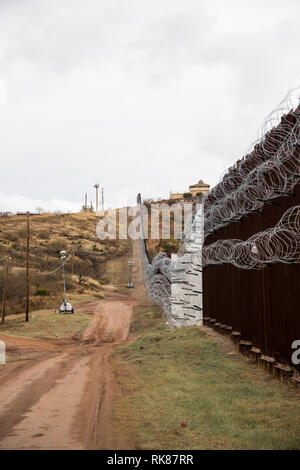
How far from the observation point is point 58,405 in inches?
332

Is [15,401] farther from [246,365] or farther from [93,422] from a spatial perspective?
[246,365]

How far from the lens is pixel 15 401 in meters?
9.05

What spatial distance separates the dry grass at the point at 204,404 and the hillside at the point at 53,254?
90.4ft

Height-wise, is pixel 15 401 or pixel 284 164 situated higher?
pixel 284 164

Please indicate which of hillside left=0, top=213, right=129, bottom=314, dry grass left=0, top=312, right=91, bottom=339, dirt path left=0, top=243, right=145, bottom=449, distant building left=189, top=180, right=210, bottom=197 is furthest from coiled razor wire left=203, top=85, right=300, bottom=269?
distant building left=189, top=180, right=210, bottom=197

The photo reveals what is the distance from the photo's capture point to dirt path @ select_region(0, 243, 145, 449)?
6.08 meters

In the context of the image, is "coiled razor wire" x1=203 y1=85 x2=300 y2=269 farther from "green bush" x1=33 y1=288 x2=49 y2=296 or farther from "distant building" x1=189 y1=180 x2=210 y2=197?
"distant building" x1=189 y1=180 x2=210 y2=197

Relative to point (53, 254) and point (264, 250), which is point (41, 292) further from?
point (264, 250)

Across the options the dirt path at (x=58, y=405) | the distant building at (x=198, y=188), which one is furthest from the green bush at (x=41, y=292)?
the distant building at (x=198, y=188)

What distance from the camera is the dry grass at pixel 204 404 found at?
5781mm

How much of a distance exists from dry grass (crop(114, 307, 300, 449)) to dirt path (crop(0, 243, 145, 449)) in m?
0.33
